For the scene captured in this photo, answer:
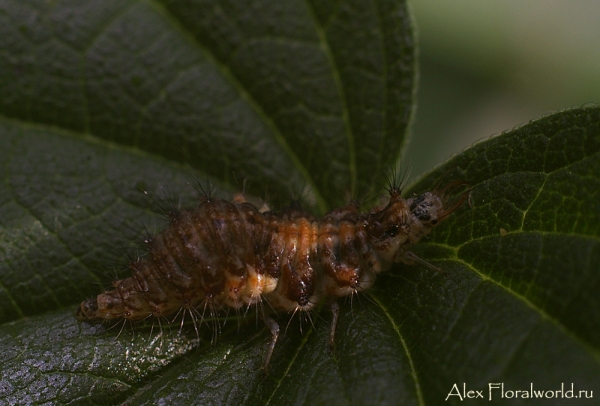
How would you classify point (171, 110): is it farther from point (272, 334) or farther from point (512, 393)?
point (512, 393)

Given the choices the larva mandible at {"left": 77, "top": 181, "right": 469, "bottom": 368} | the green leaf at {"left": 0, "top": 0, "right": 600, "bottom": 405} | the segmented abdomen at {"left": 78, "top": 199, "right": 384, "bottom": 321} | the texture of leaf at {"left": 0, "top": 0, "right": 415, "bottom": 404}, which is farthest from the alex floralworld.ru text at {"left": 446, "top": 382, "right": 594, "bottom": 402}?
the texture of leaf at {"left": 0, "top": 0, "right": 415, "bottom": 404}

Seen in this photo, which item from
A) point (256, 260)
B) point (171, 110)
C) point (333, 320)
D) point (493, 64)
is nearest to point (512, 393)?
point (333, 320)

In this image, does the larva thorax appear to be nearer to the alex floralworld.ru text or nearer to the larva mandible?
the larva mandible

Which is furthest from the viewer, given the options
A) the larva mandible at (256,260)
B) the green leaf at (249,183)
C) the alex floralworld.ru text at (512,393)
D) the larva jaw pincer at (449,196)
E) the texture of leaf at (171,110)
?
the texture of leaf at (171,110)

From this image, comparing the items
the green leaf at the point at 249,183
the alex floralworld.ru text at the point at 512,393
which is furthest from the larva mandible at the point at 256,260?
the alex floralworld.ru text at the point at 512,393

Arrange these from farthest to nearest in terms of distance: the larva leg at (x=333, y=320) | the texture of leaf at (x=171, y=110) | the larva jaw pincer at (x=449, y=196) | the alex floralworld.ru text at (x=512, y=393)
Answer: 1. the texture of leaf at (x=171, y=110)
2. the larva jaw pincer at (x=449, y=196)
3. the larva leg at (x=333, y=320)
4. the alex floralworld.ru text at (x=512, y=393)

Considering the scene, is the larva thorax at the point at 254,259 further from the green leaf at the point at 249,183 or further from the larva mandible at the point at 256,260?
the green leaf at the point at 249,183

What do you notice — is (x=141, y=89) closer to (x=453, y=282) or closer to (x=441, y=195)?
(x=441, y=195)
